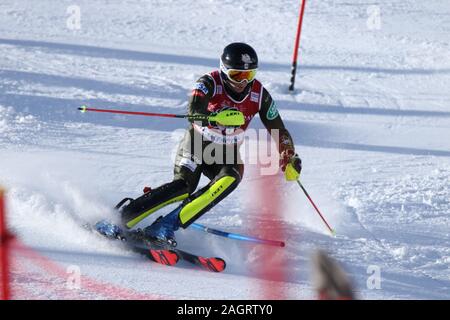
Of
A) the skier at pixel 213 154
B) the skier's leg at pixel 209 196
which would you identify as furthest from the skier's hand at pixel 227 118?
the skier's leg at pixel 209 196

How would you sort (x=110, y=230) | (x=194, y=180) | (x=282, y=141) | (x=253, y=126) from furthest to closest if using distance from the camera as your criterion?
(x=253, y=126) < (x=282, y=141) < (x=194, y=180) < (x=110, y=230)

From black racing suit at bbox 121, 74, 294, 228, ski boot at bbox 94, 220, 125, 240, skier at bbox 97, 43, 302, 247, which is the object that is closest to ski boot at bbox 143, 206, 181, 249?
skier at bbox 97, 43, 302, 247

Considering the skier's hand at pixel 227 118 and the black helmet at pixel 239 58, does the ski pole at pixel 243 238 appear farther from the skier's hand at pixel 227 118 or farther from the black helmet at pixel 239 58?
the black helmet at pixel 239 58

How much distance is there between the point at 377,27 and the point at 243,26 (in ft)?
7.89

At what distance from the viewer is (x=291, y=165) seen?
619 centimetres

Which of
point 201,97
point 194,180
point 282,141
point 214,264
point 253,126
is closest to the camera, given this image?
point 214,264

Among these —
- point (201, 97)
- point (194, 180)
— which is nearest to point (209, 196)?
point (194, 180)

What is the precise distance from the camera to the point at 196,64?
35.6 feet

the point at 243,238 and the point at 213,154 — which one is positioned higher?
the point at 213,154

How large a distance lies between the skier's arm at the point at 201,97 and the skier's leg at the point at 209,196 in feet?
1.54

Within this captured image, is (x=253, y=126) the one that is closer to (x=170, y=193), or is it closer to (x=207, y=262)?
(x=170, y=193)

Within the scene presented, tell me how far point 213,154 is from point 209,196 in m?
0.48

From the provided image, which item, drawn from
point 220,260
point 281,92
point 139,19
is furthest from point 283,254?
point 139,19
